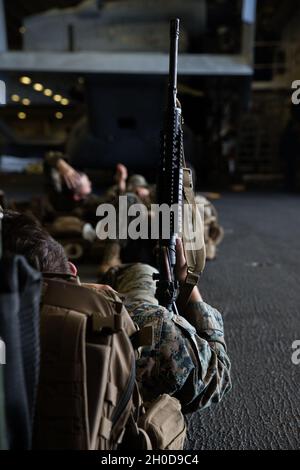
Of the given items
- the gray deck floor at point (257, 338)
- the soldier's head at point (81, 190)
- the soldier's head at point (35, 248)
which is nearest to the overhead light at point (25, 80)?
the soldier's head at point (81, 190)

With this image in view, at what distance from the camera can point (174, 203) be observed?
1657 mm

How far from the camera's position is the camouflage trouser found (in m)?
1.20

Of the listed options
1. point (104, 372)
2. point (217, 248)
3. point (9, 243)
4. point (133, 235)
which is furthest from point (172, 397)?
point (217, 248)

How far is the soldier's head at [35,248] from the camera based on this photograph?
1.07 meters

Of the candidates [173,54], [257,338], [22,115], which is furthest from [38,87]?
[22,115]

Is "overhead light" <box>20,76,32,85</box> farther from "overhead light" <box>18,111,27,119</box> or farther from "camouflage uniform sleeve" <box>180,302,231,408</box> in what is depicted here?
"overhead light" <box>18,111,27,119</box>

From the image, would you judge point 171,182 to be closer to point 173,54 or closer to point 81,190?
point 173,54

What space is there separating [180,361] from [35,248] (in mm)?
463

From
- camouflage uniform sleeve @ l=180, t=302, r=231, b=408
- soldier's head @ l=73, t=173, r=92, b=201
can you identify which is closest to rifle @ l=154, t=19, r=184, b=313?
camouflage uniform sleeve @ l=180, t=302, r=231, b=408

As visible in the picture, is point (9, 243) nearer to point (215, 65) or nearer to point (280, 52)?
point (215, 65)

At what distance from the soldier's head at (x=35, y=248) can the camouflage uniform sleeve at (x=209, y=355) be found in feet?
1.43

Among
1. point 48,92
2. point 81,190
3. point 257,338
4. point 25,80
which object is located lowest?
point 257,338

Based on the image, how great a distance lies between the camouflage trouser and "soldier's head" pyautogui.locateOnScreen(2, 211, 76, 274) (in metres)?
0.21
